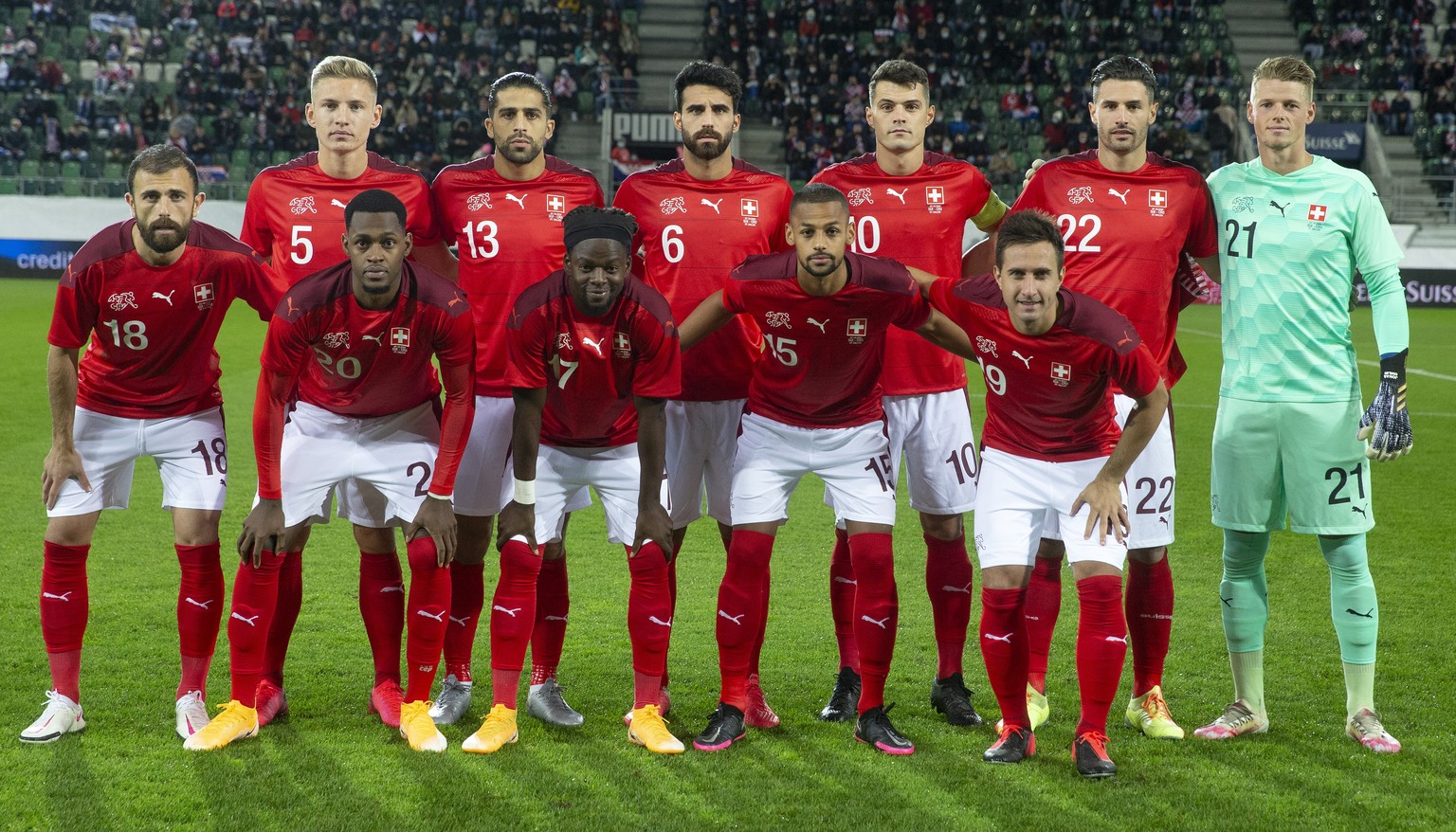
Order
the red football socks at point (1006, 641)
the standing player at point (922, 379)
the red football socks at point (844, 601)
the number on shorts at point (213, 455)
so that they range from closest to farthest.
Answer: the red football socks at point (1006, 641) → the number on shorts at point (213, 455) → the standing player at point (922, 379) → the red football socks at point (844, 601)

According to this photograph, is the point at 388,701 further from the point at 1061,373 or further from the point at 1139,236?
the point at 1139,236

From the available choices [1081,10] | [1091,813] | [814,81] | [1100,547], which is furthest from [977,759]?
[1081,10]

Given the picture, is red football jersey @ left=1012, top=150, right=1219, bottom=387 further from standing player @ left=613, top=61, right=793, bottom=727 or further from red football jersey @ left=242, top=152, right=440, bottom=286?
red football jersey @ left=242, top=152, right=440, bottom=286

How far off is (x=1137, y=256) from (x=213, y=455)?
3.31 metres

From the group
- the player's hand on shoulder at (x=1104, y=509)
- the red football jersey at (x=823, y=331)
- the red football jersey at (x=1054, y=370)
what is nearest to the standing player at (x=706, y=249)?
the red football jersey at (x=823, y=331)

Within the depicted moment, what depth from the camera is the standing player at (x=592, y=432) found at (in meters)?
4.40

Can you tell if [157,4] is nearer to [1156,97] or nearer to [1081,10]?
[1081,10]

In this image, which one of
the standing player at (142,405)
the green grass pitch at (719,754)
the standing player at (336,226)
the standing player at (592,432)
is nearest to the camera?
the green grass pitch at (719,754)

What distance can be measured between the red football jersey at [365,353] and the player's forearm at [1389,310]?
3.07 metres

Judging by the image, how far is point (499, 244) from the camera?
4918mm

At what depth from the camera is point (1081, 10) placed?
29547mm

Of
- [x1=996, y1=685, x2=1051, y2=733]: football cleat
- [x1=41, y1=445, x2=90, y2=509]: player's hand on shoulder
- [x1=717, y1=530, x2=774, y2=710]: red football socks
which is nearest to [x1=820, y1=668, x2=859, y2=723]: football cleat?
[x1=717, y1=530, x2=774, y2=710]: red football socks

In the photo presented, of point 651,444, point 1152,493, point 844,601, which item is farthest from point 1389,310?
point 651,444

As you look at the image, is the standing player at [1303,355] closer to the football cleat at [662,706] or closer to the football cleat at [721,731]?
the football cleat at [721,731]
